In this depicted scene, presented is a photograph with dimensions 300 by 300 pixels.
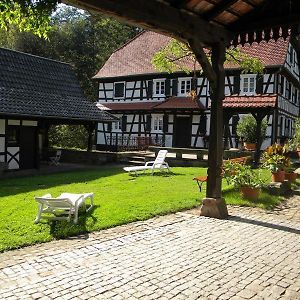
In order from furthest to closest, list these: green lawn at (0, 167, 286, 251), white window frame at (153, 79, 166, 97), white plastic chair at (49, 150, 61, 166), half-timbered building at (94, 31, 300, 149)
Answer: white window frame at (153, 79, 166, 97)
half-timbered building at (94, 31, 300, 149)
white plastic chair at (49, 150, 61, 166)
green lawn at (0, 167, 286, 251)

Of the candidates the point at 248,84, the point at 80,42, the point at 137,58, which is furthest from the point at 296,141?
the point at 80,42

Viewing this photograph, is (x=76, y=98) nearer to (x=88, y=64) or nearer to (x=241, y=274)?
(x=241, y=274)

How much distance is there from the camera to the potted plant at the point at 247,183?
936 centimetres

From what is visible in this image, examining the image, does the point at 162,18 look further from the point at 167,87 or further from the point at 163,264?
the point at 167,87

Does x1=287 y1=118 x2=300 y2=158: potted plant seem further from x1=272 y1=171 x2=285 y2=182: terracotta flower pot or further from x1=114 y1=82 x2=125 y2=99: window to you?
x1=114 y1=82 x2=125 y2=99: window

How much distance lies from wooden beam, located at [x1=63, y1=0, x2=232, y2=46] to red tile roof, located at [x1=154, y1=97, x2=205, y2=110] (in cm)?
1701

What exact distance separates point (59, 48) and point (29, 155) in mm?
24208

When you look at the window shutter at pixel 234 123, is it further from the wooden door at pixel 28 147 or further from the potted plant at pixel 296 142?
the wooden door at pixel 28 147

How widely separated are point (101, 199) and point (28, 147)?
9.21m

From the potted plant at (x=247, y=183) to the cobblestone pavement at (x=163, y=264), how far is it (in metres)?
2.15

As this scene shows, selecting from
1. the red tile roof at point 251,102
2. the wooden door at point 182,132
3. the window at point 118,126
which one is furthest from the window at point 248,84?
the window at point 118,126

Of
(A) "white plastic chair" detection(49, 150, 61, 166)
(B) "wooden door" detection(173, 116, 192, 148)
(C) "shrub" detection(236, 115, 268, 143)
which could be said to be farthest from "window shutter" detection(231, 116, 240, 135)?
(A) "white plastic chair" detection(49, 150, 61, 166)

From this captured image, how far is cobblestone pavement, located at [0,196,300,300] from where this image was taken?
164 inches

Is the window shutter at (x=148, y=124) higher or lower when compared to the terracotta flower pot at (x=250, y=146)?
higher
